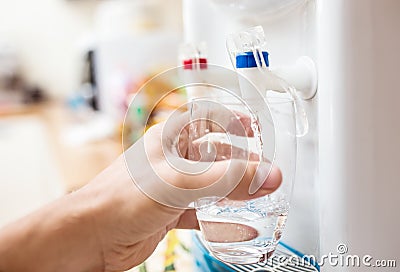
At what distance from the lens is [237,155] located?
399 millimetres

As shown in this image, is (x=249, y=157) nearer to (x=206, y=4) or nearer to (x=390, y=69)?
(x=390, y=69)

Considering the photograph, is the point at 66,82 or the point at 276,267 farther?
the point at 66,82

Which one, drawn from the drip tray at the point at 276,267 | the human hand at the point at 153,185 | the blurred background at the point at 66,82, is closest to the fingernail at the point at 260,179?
the human hand at the point at 153,185

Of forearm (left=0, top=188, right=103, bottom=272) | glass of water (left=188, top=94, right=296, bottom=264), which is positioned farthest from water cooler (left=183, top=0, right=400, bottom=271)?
forearm (left=0, top=188, right=103, bottom=272)

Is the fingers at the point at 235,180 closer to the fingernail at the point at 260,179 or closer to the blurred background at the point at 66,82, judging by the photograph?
the fingernail at the point at 260,179

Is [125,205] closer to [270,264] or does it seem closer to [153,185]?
[153,185]

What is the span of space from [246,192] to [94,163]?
0.96 metres

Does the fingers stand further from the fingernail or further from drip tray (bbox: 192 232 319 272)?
drip tray (bbox: 192 232 319 272)

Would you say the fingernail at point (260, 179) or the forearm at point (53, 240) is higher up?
the fingernail at point (260, 179)

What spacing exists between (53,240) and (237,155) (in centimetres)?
18

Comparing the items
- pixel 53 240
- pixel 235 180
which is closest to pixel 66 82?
pixel 53 240

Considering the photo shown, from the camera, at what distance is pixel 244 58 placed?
387mm

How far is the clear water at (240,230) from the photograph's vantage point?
0.40 m

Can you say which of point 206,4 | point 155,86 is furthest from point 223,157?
point 155,86
